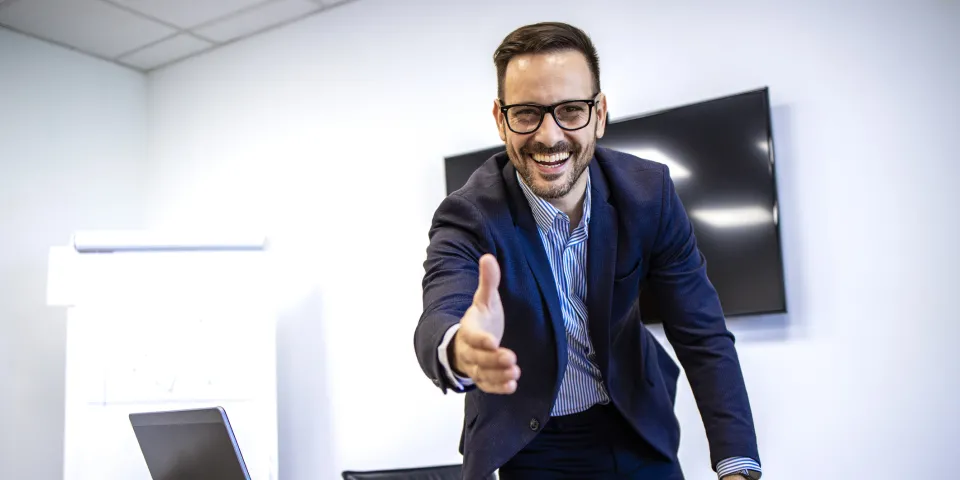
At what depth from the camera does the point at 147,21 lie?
163 inches

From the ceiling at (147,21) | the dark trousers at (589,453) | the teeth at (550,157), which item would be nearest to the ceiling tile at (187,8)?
the ceiling at (147,21)

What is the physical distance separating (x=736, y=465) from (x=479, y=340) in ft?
2.04

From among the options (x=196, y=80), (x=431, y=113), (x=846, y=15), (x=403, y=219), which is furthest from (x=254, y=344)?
(x=846, y=15)

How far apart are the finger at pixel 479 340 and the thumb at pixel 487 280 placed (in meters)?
0.05

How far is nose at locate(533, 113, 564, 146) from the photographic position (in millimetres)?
1357

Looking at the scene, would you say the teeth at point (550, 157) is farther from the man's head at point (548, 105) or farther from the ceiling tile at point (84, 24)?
the ceiling tile at point (84, 24)

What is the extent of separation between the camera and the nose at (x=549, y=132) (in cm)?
136

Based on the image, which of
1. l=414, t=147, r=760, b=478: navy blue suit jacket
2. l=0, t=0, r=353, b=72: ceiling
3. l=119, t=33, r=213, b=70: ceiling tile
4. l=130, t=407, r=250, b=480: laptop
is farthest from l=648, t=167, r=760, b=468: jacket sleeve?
l=119, t=33, r=213, b=70: ceiling tile

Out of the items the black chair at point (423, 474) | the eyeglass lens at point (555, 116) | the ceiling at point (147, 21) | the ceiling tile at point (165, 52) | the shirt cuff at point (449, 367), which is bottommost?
the black chair at point (423, 474)

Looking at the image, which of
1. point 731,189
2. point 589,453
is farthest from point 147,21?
point 589,453

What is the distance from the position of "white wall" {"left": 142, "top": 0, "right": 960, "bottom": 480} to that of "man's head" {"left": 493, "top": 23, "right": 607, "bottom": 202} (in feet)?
5.45

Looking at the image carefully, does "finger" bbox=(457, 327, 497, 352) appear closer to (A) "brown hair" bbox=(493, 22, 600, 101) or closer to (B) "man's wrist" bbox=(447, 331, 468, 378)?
(B) "man's wrist" bbox=(447, 331, 468, 378)

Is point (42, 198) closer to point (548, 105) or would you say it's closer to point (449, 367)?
point (548, 105)

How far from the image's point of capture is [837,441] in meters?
2.70
